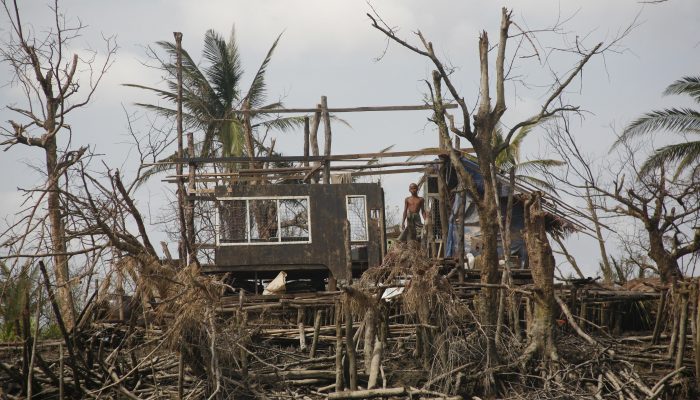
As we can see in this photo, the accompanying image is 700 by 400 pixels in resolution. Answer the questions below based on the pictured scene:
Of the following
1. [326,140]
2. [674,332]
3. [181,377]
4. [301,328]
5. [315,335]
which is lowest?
[181,377]

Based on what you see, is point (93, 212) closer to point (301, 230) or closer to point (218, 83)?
point (301, 230)

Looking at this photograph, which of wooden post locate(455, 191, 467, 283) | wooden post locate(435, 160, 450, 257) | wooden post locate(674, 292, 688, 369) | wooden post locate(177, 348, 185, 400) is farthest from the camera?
wooden post locate(435, 160, 450, 257)

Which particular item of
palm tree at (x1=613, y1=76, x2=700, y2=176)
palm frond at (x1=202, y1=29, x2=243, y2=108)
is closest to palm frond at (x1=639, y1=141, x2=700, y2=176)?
palm tree at (x1=613, y1=76, x2=700, y2=176)

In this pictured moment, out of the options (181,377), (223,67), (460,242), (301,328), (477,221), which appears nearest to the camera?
(181,377)

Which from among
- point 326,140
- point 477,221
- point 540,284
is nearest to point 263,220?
point 326,140

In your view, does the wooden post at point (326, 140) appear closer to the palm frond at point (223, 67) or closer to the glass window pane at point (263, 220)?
the glass window pane at point (263, 220)

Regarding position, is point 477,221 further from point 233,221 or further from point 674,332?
point 674,332

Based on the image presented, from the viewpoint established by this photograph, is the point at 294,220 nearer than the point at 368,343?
No

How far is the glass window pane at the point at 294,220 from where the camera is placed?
65.9 feet

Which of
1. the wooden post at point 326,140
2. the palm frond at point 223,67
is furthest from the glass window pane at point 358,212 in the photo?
the palm frond at point 223,67

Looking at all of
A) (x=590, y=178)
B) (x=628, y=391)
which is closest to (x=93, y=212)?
(x=628, y=391)

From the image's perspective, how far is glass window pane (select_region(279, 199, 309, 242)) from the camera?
20.1 m

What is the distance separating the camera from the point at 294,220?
20.6 meters

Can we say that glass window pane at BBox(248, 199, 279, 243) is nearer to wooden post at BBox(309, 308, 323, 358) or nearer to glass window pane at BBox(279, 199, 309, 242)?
glass window pane at BBox(279, 199, 309, 242)
